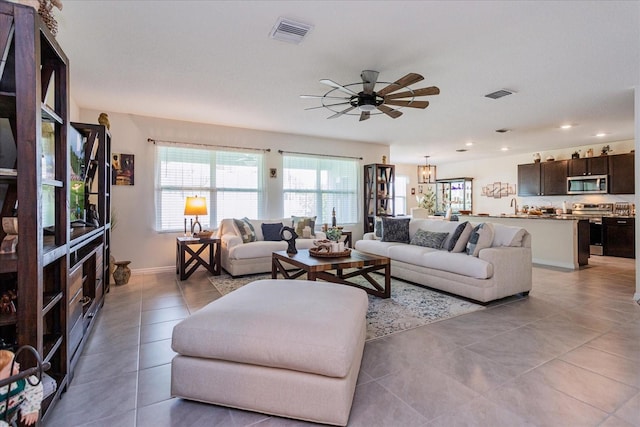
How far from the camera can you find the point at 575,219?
18.5ft

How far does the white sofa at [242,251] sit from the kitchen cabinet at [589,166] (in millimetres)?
6678

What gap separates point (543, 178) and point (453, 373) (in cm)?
789

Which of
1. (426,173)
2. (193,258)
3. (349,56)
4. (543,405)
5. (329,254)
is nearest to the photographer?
(543,405)

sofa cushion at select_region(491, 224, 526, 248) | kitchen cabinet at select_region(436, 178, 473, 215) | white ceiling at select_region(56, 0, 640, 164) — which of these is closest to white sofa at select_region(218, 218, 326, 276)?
white ceiling at select_region(56, 0, 640, 164)

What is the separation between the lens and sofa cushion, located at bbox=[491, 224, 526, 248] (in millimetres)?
3896

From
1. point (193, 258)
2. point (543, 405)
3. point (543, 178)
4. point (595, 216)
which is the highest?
point (543, 178)

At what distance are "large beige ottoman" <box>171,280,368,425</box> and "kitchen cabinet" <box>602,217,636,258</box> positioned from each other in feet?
25.2

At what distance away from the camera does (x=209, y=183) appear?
5.61m

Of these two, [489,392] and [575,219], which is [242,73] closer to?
[489,392]

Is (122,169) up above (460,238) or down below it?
above

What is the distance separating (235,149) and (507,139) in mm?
5594

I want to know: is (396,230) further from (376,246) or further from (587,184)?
(587,184)

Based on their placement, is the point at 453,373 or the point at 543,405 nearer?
the point at 543,405

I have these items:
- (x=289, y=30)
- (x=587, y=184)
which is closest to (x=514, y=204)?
(x=587, y=184)
